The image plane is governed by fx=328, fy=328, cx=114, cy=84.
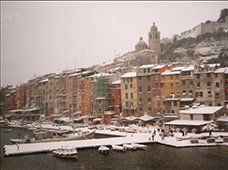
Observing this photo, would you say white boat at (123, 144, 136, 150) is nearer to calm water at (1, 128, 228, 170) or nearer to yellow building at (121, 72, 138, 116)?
calm water at (1, 128, 228, 170)

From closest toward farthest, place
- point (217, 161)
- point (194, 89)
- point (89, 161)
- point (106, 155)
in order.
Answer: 1. point (217, 161)
2. point (89, 161)
3. point (106, 155)
4. point (194, 89)

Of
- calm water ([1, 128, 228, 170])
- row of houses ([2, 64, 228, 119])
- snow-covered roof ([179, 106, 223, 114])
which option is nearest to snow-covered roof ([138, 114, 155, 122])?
row of houses ([2, 64, 228, 119])

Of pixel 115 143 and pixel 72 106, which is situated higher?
pixel 72 106

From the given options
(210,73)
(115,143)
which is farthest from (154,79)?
(115,143)

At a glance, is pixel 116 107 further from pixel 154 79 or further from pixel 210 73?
pixel 210 73

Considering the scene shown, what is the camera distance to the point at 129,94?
34281mm

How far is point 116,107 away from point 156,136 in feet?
41.8

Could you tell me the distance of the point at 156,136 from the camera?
23.7 m

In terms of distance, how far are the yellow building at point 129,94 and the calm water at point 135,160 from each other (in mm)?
13344

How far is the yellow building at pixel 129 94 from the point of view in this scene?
3369cm

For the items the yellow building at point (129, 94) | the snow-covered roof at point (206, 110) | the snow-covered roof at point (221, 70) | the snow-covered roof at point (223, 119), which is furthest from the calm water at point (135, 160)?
the yellow building at point (129, 94)

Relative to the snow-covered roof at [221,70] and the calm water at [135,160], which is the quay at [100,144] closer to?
the calm water at [135,160]

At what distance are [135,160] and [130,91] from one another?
17.1 meters

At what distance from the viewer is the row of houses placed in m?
27.3
